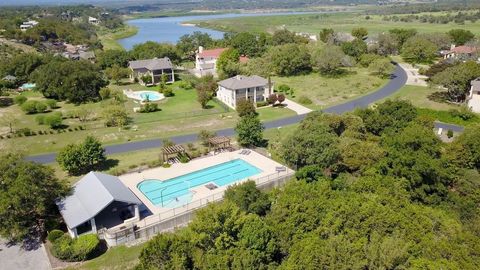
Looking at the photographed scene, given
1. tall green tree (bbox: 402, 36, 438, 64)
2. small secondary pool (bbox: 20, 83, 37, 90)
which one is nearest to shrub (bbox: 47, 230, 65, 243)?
small secondary pool (bbox: 20, 83, 37, 90)

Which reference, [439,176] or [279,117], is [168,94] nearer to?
[279,117]

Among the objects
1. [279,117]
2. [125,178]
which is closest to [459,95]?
[279,117]

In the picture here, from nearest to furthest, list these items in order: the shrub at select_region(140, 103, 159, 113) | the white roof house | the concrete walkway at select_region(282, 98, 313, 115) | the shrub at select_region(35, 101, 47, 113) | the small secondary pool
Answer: the white roof house
the shrub at select_region(35, 101, 47, 113)
the concrete walkway at select_region(282, 98, 313, 115)
the shrub at select_region(140, 103, 159, 113)
the small secondary pool

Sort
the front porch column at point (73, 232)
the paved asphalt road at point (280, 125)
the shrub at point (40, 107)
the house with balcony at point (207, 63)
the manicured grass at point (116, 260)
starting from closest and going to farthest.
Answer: the manicured grass at point (116, 260) → the front porch column at point (73, 232) → the paved asphalt road at point (280, 125) → the shrub at point (40, 107) → the house with balcony at point (207, 63)

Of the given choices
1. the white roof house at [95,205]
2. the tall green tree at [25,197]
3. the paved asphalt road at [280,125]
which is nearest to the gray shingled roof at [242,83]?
the paved asphalt road at [280,125]

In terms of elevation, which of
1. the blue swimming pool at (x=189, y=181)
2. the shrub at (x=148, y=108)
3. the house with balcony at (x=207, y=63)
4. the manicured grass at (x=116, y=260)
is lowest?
the manicured grass at (x=116, y=260)

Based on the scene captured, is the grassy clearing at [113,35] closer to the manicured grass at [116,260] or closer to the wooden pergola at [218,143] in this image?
the wooden pergola at [218,143]

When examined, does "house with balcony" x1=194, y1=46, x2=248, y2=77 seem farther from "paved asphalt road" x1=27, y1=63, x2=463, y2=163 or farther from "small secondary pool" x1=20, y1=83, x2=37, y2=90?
"small secondary pool" x1=20, y1=83, x2=37, y2=90
